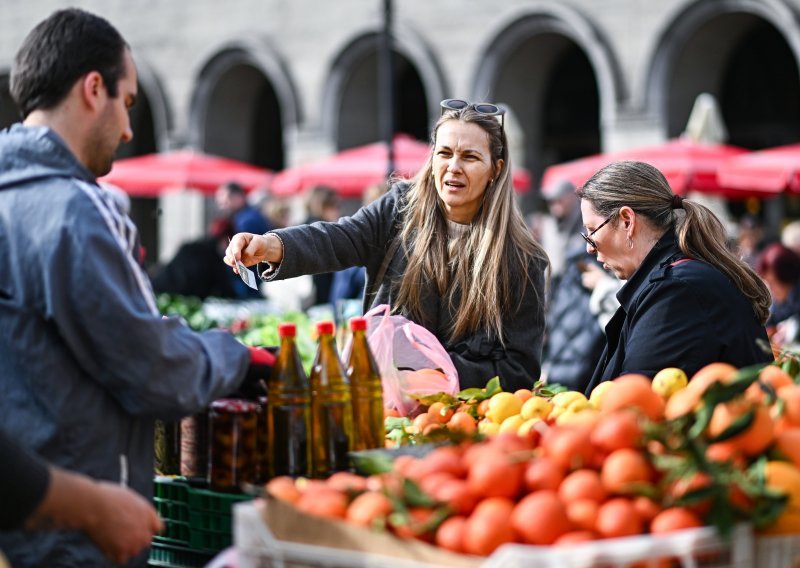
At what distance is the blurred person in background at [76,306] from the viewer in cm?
277

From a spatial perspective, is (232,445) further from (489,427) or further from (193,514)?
(489,427)

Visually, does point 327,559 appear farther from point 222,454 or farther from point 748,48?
point 748,48

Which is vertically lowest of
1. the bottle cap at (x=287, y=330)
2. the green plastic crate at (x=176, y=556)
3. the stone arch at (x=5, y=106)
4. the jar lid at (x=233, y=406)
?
the green plastic crate at (x=176, y=556)

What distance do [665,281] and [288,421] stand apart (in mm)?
1586

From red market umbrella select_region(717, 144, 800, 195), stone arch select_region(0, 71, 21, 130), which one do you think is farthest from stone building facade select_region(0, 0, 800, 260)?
red market umbrella select_region(717, 144, 800, 195)

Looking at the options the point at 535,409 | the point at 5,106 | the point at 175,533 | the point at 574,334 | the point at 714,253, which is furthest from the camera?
the point at 5,106

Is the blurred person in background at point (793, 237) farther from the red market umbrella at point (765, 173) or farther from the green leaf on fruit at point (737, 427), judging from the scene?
the green leaf on fruit at point (737, 427)

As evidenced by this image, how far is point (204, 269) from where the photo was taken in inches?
443

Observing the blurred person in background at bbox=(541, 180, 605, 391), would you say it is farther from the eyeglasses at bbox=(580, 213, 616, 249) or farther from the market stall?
the market stall

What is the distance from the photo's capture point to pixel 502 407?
145 inches

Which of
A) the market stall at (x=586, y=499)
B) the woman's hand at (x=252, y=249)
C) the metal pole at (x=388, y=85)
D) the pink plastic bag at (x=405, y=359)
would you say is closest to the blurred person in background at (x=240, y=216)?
the metal pole at (x=388, y=85)

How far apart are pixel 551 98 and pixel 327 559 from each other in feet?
60.2

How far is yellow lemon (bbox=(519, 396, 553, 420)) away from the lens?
356 centimetres

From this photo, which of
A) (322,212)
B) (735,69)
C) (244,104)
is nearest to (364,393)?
(322,212)
